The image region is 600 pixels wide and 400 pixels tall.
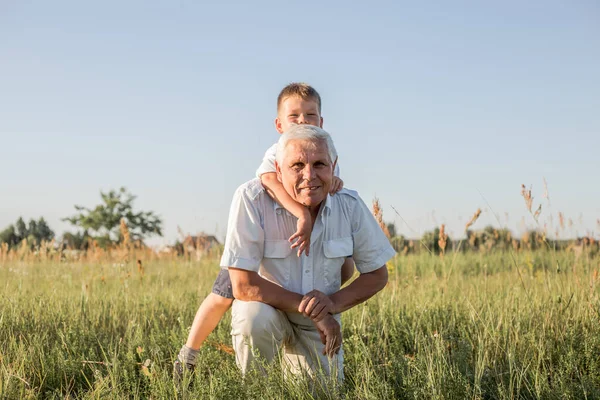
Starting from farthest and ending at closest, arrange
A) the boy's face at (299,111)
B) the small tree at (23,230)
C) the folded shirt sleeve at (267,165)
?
the small tree at (23,230), the boy's face at (299,111), the folded shirt sleeve at (267,165)

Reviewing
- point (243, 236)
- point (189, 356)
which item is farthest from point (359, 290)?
point (189, 356)

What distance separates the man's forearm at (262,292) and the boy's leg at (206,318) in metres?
0.34

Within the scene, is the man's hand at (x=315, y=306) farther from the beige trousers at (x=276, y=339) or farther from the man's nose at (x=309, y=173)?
the man's nose at (x=309, y=173)

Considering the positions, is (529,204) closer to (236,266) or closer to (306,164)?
(306,164)

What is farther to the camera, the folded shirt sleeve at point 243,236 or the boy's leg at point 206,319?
the boy's leg at point 206,319

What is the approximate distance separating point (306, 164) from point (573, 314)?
2.42 m

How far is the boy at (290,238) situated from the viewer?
117 inches

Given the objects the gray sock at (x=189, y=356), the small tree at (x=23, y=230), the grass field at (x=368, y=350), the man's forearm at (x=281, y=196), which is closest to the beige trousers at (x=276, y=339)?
the grass field at (x=368, y=350)

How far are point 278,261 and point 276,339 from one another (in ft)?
1.32

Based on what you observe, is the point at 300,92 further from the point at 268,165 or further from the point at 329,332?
the point at 329,332

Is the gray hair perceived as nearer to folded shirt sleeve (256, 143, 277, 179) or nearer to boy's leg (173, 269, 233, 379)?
folded shirt sleeve (256, 143, 277, 179)

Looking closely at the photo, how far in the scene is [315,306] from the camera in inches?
112

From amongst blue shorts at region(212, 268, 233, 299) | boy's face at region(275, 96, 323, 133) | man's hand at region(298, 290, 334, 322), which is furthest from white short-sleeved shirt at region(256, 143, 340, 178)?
man's hand at region(298, 290, 334, 322)

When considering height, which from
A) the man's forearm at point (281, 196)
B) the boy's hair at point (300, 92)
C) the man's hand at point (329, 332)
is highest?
the boy's hair at point (300, 92)
